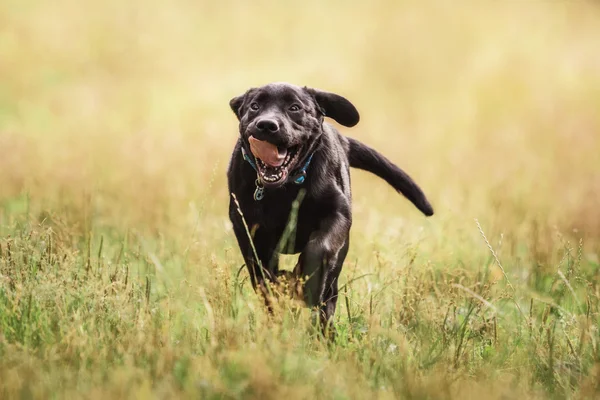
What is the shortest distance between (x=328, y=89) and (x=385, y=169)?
231 inches

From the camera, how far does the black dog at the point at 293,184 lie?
3881 millimetres

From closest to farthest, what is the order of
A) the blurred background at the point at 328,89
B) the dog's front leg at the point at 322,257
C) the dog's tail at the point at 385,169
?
the dog's front leg at the point at 322,257
the dog's tail at the point at 385,169
the blurred background at the point at 328,89

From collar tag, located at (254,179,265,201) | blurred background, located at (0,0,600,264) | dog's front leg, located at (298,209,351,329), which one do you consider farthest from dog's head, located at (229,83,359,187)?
blurred background, located at (0,0,600,264)

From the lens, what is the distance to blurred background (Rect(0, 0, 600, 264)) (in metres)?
6.49

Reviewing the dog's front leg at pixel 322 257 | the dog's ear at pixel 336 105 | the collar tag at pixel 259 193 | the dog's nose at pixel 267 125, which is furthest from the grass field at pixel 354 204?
the dog's ear at pixel 336 105

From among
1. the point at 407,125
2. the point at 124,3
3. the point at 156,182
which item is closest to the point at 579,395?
the point at 156,182

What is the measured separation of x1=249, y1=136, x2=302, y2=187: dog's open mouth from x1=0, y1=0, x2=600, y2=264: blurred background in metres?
0.40

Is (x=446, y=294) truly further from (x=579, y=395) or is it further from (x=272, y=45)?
(x=272, y=45)

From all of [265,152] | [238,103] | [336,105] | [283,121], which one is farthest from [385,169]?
[265,152]

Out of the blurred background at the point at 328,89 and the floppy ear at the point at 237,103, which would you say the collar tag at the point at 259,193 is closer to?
the blurred background at the point at 328,89

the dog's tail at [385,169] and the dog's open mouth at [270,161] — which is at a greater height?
the dog's open mouth at [270,161]

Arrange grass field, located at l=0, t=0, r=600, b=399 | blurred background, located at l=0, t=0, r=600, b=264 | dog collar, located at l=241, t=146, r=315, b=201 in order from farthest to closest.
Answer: blurred background, located at l=0, t=0, r=600, b=264 → dog collar, located at l=241, t=146, r=315, b=201 → grass field, located at l=0, t=0, r=600, b=399

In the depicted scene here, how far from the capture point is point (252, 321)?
3383mm

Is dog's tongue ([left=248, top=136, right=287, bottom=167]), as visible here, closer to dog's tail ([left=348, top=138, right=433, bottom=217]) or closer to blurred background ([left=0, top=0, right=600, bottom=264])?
blurred background ([left=0, top=0, right=600, bottom=264])
